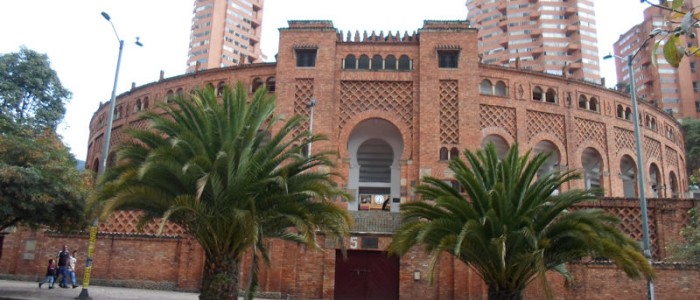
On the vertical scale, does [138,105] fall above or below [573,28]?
below

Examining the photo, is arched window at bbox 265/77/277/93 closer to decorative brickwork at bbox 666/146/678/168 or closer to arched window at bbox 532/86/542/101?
arched window at bbox 532/86/542/101

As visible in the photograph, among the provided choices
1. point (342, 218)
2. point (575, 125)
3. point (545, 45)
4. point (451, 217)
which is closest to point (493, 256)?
point (451, 217)

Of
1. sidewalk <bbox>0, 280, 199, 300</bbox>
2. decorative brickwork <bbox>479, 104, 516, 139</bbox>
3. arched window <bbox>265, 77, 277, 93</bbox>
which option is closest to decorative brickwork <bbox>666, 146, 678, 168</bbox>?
decorative brickwork <bbox>479, 104, 516, 139</bbox>

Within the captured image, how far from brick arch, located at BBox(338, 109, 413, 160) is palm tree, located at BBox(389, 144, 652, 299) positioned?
40.8 ft

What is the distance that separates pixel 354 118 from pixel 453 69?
5.14 meters

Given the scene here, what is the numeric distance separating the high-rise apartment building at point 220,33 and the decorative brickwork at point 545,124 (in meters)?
56.6

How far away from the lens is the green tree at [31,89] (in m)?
32.3

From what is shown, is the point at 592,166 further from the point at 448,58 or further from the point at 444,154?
the point at 448,58

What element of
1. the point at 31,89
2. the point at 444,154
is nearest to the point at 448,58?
the point at 444,154

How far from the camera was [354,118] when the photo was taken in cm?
2584

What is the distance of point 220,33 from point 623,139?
61.8m

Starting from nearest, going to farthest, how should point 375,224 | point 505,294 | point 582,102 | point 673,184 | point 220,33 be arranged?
point 505,294 → point 375,224 → point 582,102 → point 673,184 → point 220,33

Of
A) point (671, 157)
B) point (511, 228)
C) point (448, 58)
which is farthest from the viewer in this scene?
point (671, 157)

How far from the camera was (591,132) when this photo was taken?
2970 cm
